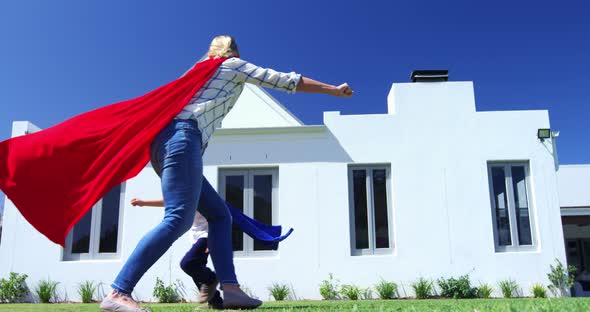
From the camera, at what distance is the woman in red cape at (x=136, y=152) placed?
105 inches

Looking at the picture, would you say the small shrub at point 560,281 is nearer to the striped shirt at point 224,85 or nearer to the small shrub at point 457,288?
the small shrub at point 457,288

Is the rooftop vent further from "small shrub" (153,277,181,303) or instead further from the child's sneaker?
the child's sneaker

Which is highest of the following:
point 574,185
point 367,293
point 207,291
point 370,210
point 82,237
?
point 574,185

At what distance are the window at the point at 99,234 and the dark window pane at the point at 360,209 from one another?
4.53m

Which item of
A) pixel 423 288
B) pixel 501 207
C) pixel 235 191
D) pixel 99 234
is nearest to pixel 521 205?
pixel 501 207

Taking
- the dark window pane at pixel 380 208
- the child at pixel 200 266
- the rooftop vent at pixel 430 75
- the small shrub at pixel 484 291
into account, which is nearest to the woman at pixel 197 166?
the child at pixel 200 266

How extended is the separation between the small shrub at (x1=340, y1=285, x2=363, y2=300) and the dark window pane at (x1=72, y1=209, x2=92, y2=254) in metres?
4.91

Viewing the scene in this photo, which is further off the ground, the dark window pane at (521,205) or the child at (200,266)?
the dark window pane at (521,205)

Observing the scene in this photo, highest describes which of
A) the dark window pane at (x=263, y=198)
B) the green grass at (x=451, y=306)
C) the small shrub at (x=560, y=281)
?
the dark window pane at (x=263, y=198)

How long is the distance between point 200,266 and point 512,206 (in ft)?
23.2

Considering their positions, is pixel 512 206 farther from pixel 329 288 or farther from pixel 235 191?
pixel 235 191

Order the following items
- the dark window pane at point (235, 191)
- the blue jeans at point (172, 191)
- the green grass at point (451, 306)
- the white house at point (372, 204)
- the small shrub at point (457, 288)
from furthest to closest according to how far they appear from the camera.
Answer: the dark window pane at point (235, 191) < the white house at point (372, 204) < the small shrub at point (457, 288) < the blue jeans at point (172, 191) < the green grass at point (451, 306)

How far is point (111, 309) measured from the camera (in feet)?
7.97

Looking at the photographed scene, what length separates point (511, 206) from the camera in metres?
9.13
